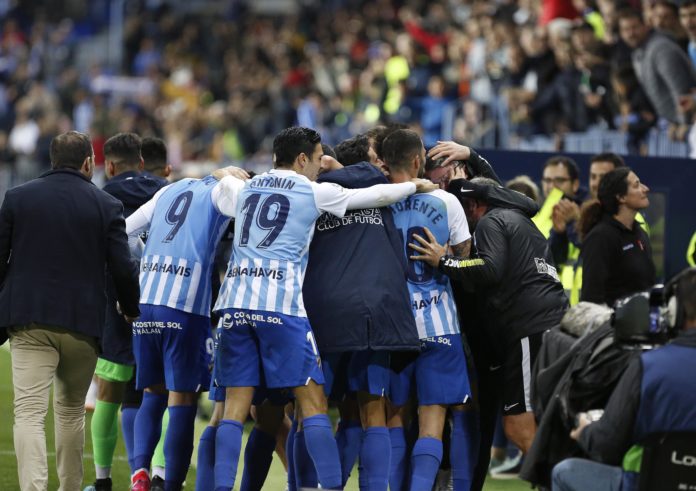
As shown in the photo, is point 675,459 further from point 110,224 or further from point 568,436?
point 110,224

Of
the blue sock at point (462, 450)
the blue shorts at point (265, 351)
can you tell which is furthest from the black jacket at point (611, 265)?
the blue shorts at point (265, 351)

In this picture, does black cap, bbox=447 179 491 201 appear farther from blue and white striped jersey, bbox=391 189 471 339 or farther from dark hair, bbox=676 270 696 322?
dark hair, bbox=676 270 696 322

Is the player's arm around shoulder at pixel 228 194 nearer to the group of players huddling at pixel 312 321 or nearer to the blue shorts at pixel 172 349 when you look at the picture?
the group of players huddling at pixel 312 321

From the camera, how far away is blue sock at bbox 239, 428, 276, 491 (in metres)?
6.62

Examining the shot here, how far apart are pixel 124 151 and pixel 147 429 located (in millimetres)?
1811

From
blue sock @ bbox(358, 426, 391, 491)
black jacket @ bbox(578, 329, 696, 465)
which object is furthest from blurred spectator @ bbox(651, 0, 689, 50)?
black jacket @ bbox(578, 329, 696, 465)

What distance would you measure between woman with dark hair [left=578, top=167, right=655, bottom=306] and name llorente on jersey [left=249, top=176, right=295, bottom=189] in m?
2.24

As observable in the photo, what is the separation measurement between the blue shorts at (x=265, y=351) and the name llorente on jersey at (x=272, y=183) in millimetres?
642

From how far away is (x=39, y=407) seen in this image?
20.9 feet

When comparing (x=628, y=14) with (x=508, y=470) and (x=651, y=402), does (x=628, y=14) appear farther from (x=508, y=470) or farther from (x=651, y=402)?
(x=651, y=402)

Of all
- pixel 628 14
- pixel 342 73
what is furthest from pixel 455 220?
pixel 342 73

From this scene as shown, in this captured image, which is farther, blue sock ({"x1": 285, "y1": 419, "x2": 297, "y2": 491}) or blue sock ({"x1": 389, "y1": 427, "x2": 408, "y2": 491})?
blue sock ({"x1": 285, "y1": 419, "x2": 297, "y2": 491})

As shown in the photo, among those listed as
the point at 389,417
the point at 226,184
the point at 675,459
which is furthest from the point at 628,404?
the point at 226,184

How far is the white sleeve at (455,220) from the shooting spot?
6.54 metres
